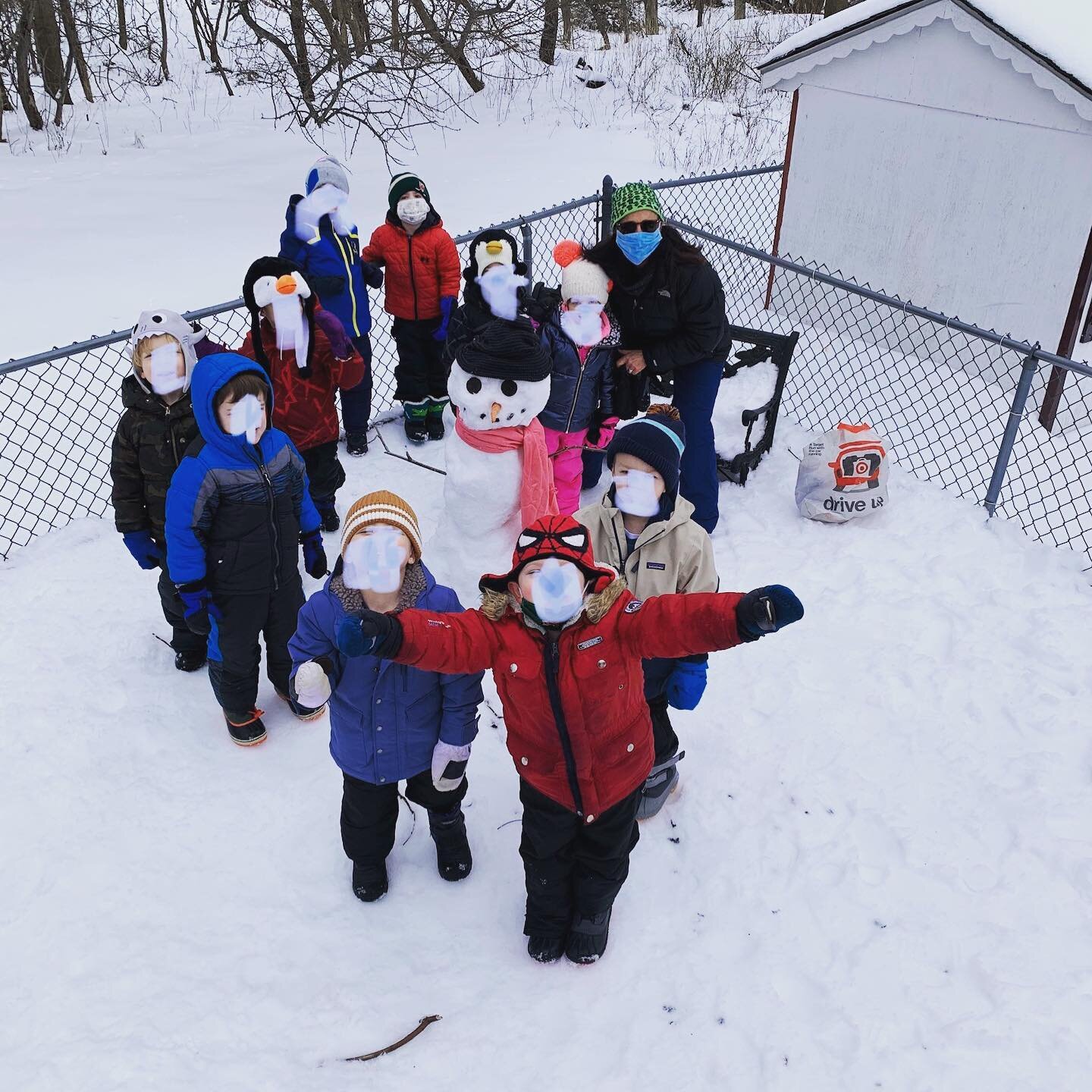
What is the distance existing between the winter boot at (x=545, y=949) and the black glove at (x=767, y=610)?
142cm

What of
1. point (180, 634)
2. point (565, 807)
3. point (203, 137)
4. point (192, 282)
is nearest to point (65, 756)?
point (180, 634)

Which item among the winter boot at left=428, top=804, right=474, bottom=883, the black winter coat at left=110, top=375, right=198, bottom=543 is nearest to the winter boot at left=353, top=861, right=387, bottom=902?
the winter boot at left=428, top=804, right=474, bottom=883

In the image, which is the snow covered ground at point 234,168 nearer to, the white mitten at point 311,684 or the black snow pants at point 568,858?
the white mitten at point 311,684

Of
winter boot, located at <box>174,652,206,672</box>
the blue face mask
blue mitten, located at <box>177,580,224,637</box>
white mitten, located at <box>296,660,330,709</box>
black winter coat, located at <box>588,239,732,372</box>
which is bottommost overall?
winter boot, located at <box>174,652,206,672</box>

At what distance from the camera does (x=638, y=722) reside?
2799mm

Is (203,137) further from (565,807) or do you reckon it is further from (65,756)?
(565,807)

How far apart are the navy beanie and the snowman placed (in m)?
0.62

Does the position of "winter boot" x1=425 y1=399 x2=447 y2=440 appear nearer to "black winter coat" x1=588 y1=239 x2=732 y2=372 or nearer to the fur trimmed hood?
"black winter coat" x1=588 y1=239 x2=732 y2=372

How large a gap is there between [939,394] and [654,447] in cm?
490

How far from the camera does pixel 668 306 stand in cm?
451

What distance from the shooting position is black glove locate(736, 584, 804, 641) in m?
2.16

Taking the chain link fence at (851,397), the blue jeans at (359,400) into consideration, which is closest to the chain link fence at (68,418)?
the chain link fence at (851,397)

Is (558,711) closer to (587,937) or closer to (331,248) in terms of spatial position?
(587,937)

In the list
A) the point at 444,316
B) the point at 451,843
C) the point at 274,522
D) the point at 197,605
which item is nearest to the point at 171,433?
the point at 274,522
